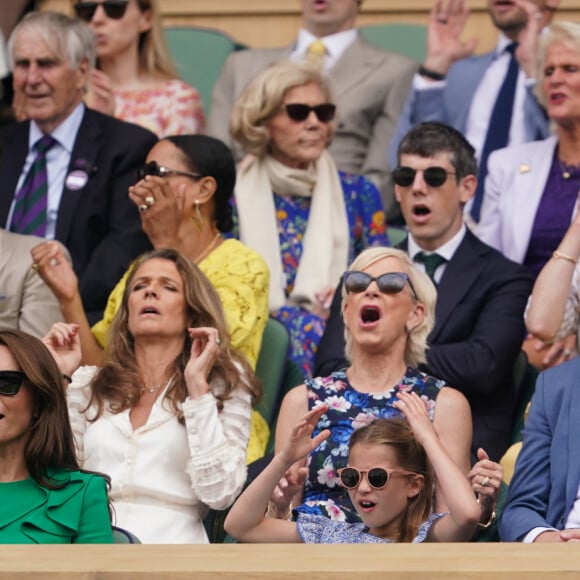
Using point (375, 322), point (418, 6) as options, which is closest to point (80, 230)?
point (375, 322)

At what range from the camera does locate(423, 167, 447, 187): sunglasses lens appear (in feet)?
20.7

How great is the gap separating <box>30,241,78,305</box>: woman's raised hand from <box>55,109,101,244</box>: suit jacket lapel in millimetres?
615

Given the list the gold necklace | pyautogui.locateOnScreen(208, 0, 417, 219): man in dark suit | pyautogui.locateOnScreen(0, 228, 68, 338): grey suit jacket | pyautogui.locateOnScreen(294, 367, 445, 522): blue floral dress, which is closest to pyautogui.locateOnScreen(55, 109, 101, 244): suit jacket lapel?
pyautogui.locateOnScreen(0, 228, 68, 338): grey suit jacket

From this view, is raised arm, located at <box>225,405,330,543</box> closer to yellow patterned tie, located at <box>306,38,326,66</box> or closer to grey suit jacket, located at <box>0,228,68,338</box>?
grey suit jacket, located at <box>0,228,68,338</box>

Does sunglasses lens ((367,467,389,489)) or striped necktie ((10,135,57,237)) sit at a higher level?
striped necktie ((10,135,57,237))

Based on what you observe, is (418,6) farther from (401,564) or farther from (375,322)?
(401,564)

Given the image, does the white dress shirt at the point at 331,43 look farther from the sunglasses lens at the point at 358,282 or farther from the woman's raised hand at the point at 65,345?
the woman's raised hand at the point at 65,345

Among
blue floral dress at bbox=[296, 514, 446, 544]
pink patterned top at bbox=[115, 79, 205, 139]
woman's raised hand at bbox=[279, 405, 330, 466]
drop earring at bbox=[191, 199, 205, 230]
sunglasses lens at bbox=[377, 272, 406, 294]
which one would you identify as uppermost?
pink patterned top at bbox=[115, 79, 205, 139]

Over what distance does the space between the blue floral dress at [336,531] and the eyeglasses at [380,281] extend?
2.80ft

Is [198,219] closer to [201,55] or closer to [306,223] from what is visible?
[306,223]

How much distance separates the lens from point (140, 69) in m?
7.79

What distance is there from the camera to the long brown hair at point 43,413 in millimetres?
4547

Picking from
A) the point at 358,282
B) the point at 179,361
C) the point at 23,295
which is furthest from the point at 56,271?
the point at 358,282

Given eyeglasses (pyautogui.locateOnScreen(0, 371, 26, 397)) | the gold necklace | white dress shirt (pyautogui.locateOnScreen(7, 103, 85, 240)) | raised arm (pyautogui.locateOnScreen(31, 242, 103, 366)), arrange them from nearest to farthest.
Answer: eyeglasses (pyautogui.locateOnScreen(0, 371, 26, 397))
raised arm (pyautogui.locateOnScreen(31, 242, 103, 366))
the gold necklace
white dress shirt (pyautogui.locateOnScreen(7, 103, 85, 240))
